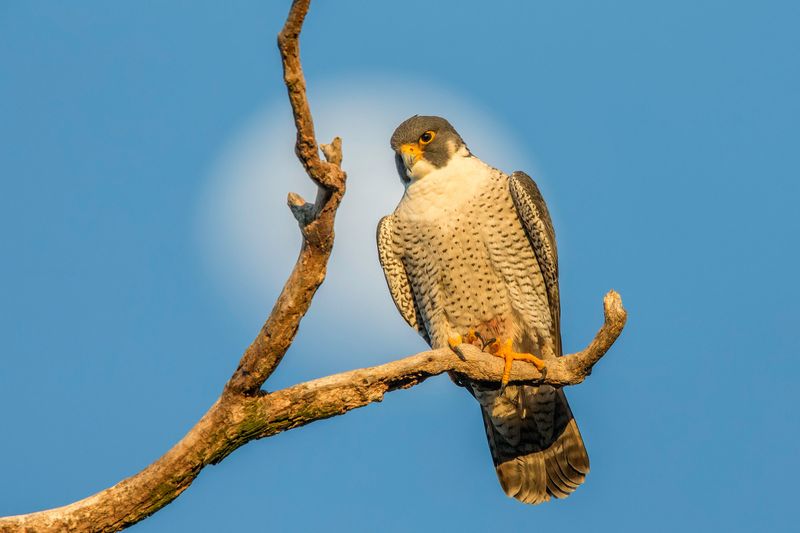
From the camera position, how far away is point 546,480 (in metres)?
7.71

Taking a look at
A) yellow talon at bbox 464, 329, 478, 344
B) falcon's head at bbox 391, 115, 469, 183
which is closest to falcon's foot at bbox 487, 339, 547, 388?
yellow talon at bbox 464, 329, 478, 344

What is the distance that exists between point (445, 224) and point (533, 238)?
0.66 m

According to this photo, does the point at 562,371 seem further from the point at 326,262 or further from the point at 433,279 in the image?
the point at 326,262

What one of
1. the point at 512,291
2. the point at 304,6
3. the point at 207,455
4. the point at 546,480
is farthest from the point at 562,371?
the point at 304,6

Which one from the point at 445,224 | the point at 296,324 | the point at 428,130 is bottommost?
the point at 296,324

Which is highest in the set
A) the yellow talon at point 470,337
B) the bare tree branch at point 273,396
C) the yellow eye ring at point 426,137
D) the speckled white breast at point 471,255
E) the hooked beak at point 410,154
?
the yellow eye ring at point 426,137

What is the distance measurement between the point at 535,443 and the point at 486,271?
154 cm

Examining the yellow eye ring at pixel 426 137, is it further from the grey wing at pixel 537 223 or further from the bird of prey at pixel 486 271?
the grey wing at pixel 537 223

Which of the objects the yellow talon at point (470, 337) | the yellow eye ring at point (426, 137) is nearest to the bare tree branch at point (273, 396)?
the yellow talon at point (470, 337)

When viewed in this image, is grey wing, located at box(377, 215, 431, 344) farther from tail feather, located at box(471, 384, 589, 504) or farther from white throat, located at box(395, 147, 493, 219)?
tail feather, located at box(471, 384, 589, 504)

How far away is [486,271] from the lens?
7152mm

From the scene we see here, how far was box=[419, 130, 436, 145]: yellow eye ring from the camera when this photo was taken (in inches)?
289

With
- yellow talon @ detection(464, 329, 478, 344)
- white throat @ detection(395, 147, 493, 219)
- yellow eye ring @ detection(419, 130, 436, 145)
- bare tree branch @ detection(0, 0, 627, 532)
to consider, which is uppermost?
yellow eye ring @ detection(419, 130, 436, 145)

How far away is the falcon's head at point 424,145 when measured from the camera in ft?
23.9
